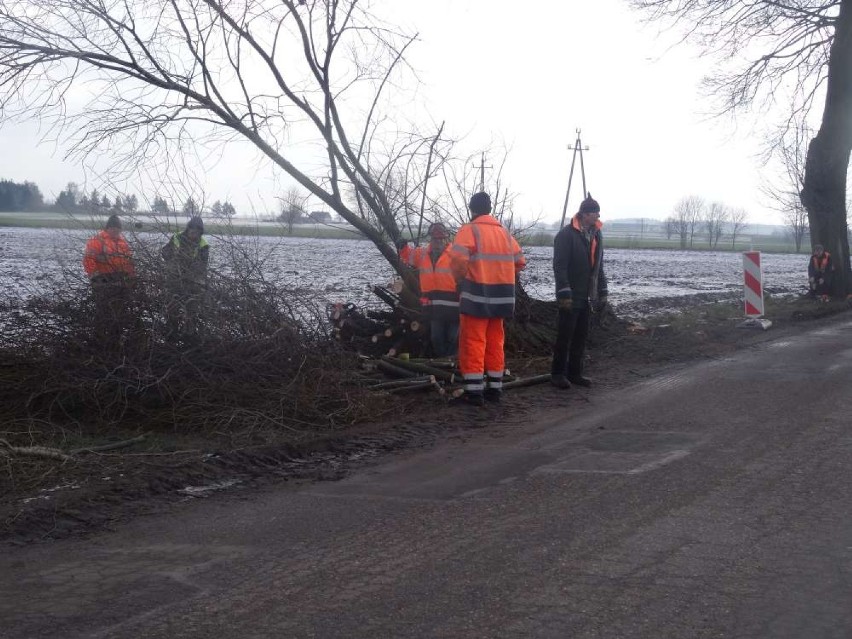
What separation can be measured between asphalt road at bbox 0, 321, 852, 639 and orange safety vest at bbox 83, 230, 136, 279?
3477mm

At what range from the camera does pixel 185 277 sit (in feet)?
28.6

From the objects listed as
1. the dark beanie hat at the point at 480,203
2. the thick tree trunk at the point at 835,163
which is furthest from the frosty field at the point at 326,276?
the thick tree trunk at the point at 835,163

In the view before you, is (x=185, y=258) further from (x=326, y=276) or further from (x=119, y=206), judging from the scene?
(x=326, y=276)

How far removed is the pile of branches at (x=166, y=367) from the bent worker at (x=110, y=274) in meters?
0.05

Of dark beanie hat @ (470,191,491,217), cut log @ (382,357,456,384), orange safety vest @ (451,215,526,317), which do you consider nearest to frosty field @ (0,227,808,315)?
cut log @ (382,357,456,384)

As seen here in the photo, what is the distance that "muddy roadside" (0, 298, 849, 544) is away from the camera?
18.3ft

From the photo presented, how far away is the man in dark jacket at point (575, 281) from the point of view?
9922 millimetres

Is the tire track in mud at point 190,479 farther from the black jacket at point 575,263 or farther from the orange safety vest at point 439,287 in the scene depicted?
the orange safety vest at point 439,287

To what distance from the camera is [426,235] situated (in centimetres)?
1268

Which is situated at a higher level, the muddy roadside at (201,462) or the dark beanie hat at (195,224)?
the dark beanie hat at (195,224)

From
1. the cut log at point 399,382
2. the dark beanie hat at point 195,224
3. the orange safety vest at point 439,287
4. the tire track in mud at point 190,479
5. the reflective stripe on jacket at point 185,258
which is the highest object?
the dark beanie hat at point 195,224

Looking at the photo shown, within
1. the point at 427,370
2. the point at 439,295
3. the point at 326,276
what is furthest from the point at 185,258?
the point at 326,276

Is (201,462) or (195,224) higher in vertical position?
(195,224)

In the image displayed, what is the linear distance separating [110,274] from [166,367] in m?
1.17
